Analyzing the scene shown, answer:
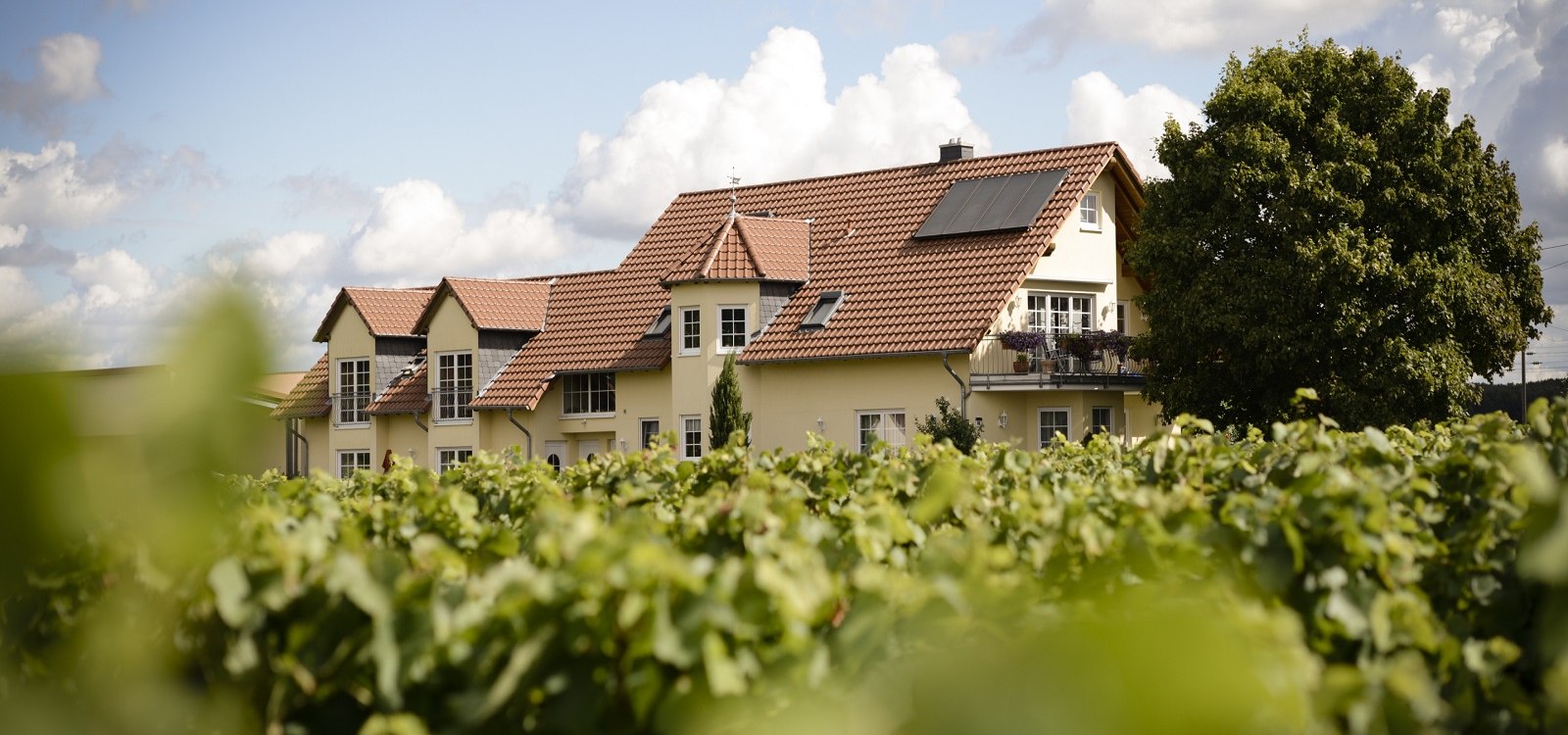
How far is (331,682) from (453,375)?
1607 inches

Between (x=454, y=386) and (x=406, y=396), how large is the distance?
1997 millimetres

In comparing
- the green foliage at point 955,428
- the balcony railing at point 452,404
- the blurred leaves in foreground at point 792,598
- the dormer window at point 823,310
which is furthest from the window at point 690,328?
the blurred leaves in foreground at point 792,598

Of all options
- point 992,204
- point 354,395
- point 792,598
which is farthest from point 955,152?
point 792,598

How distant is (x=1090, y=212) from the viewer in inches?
1473

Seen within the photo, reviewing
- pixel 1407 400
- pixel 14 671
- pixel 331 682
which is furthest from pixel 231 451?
pixel 1407 400

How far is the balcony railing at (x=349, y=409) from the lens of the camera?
148 ft

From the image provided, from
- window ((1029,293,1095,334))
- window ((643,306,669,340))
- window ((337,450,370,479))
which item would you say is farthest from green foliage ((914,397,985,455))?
window ((337,450,370,479))

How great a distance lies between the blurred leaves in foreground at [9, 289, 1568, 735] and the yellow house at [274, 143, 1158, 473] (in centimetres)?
2887

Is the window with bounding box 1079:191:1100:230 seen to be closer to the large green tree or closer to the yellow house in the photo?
the yellow house

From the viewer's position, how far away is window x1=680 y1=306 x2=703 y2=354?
37750 mm

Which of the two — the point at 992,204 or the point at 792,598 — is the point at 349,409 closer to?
the point at 992,204

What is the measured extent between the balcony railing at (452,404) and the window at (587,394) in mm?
2911

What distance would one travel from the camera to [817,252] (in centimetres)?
3912

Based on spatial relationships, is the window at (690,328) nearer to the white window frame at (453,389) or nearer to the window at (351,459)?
the white window frame at (453,389)
